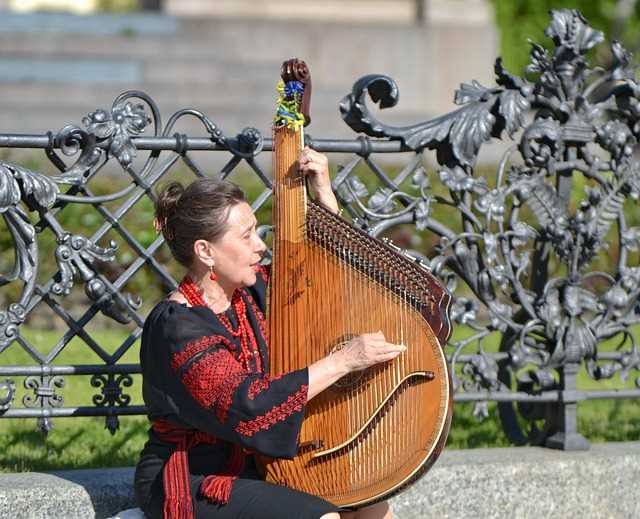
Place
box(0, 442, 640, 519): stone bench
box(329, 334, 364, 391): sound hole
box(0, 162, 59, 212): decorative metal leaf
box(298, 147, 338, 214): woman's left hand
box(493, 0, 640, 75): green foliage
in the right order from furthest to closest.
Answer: box(493, 0, 640, 75): green foliage, box(0, 442, 640, 519): stone bench, box(0, 162, 59, 212): decorative metal leaf, box(298, 147, 338, 214): woman's left hand, box(329, 334, 364, 391): sound hole

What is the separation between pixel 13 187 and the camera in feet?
13.8

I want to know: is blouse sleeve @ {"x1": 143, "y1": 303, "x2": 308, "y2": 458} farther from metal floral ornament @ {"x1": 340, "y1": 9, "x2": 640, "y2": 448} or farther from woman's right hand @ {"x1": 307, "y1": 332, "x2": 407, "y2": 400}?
metal floral ornament @ {"x1": 340, "y1": 9, "x2": 640, "y2": 448}

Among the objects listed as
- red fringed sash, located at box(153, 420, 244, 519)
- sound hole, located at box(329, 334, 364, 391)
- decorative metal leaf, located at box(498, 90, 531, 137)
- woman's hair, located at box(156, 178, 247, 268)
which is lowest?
red fringed sash, located at box(153, 420, 244, 519)

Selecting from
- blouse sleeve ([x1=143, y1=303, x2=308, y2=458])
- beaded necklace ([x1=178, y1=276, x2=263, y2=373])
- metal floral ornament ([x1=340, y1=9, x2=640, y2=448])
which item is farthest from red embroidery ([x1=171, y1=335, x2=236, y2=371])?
metal floral ornament ([x1=340, y1=9, x2=640, y2=448])

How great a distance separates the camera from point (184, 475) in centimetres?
376

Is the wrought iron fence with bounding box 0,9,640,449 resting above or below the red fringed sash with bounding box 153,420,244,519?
above

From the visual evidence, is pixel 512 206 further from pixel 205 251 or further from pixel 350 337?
pixel 205 251

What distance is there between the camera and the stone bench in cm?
435

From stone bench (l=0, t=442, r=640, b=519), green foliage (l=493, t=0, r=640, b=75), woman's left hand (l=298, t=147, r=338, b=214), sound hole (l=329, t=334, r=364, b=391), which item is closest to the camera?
sound hole (l=329, t=334, r=364, b=391)

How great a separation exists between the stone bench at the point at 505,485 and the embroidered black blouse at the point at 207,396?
0.49 metres

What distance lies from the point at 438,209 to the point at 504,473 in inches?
169

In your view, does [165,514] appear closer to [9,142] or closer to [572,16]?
[9,142]

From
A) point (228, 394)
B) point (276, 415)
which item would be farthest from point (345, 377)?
point (228, 394)

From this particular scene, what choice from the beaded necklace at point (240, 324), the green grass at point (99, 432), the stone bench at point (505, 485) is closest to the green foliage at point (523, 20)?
the green grass at point (99, 432)
